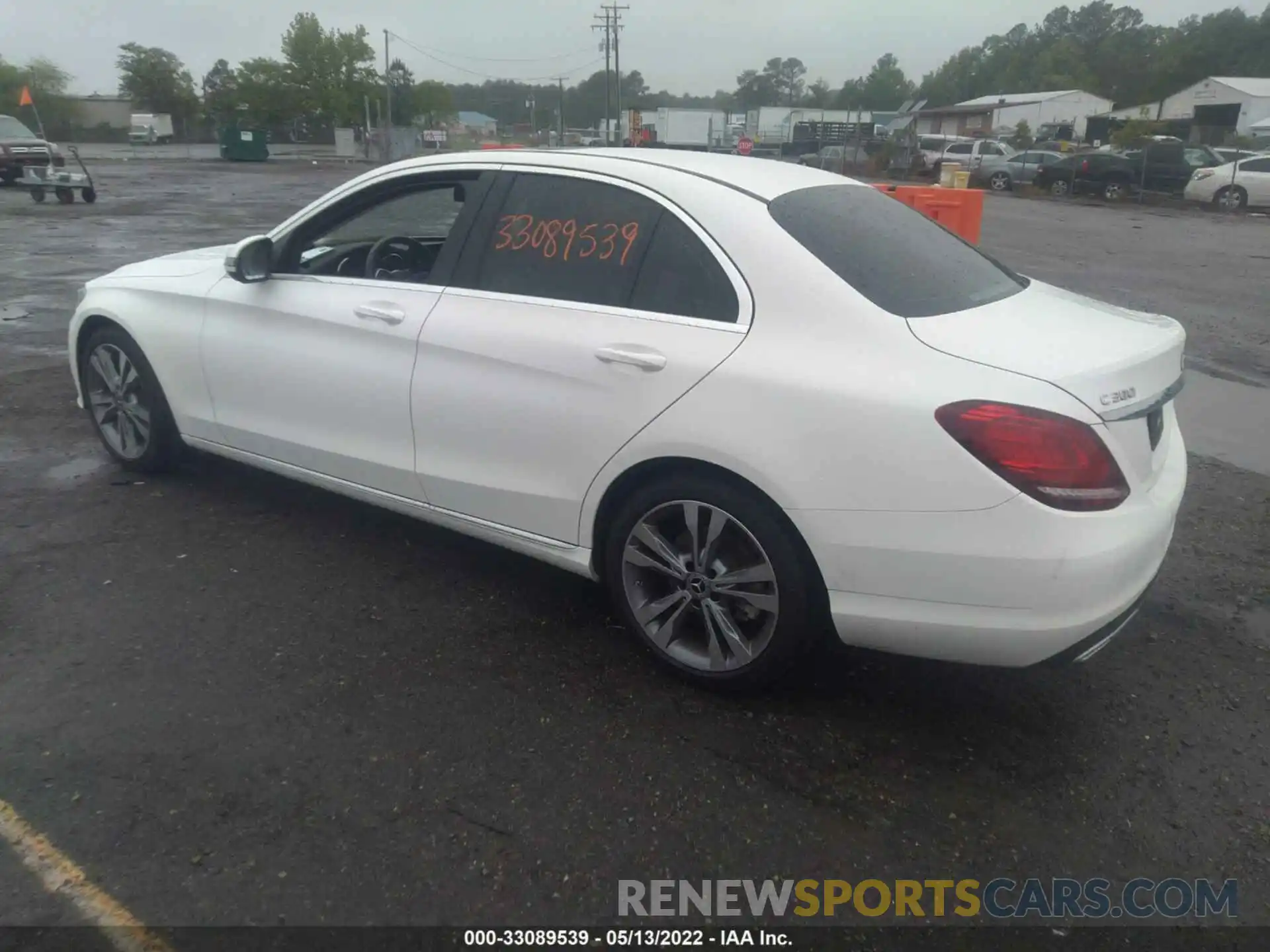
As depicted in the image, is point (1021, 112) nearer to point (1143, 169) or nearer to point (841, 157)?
point (841, 157)

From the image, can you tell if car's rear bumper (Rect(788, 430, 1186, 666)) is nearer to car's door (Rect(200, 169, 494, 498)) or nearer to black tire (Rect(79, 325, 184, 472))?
car's door (Rect(200, 169, 494, 498))

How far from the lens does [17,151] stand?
86.6ft

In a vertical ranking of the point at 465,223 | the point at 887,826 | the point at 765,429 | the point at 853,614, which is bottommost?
the point at 887,826

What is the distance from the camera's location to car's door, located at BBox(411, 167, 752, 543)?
321 centimetres

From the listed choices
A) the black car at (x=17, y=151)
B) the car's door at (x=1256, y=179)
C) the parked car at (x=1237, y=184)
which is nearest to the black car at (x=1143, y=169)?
the parked car at (x=1237, y=184)

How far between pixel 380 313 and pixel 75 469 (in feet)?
8.14

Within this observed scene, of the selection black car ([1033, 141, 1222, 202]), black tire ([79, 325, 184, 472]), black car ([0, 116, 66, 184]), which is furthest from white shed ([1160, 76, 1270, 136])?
black tire ([79, 325, 184, 472])

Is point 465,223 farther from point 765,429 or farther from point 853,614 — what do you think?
point 853,614

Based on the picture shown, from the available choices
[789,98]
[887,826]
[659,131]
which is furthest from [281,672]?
[789,98]

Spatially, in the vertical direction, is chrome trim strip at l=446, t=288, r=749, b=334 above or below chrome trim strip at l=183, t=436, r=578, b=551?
above

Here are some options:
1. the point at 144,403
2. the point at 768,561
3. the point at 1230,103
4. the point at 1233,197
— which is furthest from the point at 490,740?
the point at 1230,103

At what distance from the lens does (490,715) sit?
319 centimetres

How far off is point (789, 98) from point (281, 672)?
127m

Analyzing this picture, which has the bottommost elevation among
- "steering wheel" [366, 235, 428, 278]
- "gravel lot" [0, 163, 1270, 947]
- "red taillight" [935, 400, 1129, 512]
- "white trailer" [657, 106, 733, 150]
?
"gravel lot" [0, 163, 1270, 947]
